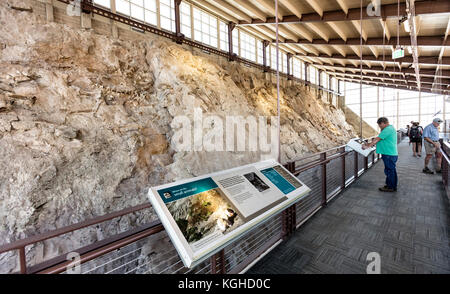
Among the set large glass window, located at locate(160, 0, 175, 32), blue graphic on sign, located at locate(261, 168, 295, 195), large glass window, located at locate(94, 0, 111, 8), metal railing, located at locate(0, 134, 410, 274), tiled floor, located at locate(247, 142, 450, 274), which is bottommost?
tiled floor, located at locate(247, 142, 450, 274)

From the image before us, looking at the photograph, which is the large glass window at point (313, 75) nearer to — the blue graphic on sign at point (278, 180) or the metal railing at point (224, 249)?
the metal railing at point (224, 249)

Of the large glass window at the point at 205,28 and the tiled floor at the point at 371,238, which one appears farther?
the large glass window at the point at 205,28

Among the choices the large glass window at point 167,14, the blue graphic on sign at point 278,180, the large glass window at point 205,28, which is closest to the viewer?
the blue graphic on sign at point 278,180

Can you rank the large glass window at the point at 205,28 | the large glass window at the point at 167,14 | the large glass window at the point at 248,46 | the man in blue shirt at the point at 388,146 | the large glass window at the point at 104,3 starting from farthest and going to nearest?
the large glass window at the point at 248,46, the large glass window at the point at 205,28, the large glass window at the point at 167,14, the large glass window at the point at 104,3, the man in blue shirt at the point at 388,146

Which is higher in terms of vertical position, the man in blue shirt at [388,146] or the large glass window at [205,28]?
the large glass window at [205,28]

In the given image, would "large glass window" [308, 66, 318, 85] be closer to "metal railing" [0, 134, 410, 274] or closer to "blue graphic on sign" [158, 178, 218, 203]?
"metal railing" [0, 134, 410, 274]

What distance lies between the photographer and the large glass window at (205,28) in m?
9.64

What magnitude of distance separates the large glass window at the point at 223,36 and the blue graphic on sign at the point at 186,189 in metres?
10.8

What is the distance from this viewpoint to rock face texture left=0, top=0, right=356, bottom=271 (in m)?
4.21

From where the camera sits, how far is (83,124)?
17.6ft

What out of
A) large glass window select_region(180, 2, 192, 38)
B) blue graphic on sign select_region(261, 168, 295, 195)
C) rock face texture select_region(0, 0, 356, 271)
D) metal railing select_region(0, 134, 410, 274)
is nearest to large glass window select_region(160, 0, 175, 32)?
large glass window select_region(180, 2, 192, 38)

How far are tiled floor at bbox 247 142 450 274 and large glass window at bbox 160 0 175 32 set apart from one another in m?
8.59

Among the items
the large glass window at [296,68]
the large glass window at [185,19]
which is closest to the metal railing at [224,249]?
the large glass window at [185,19]
